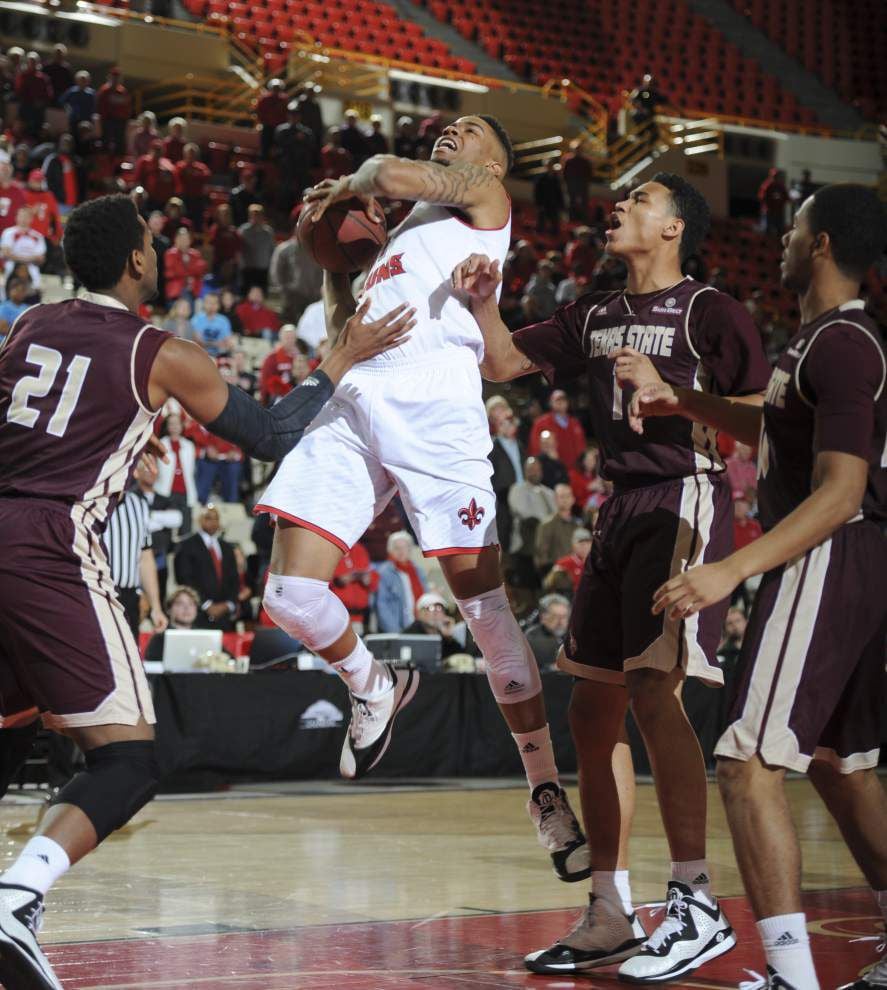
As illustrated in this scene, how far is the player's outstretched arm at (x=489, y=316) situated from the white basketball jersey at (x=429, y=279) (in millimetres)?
46

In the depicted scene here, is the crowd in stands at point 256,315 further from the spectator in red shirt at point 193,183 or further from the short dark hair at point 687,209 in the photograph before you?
the short dark hair at point 687,209

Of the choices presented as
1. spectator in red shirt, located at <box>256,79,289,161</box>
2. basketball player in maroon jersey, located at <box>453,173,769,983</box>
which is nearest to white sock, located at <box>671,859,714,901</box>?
basketball player in maroon jersey, located at <box>453,173,769,983</box>

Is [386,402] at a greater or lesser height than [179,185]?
greater

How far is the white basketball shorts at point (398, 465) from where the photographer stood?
4.82 m

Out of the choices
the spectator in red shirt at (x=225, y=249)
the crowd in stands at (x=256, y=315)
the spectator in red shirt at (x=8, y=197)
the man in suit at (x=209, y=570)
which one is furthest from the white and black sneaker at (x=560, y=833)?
the spectator in red shirt at (x=225, y=249)

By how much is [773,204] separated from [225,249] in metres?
12.8

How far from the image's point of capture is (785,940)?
3.53m

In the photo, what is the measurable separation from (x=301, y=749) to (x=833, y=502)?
773 cm

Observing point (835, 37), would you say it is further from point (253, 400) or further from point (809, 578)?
point (809, 578)

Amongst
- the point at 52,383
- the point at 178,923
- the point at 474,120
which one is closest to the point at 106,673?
the point at 52,383

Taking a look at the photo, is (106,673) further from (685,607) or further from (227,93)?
(227,93)

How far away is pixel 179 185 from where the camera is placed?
17.2m

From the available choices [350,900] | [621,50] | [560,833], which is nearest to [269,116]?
[621,50]

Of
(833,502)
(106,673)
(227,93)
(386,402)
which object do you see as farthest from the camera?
(227,93)
